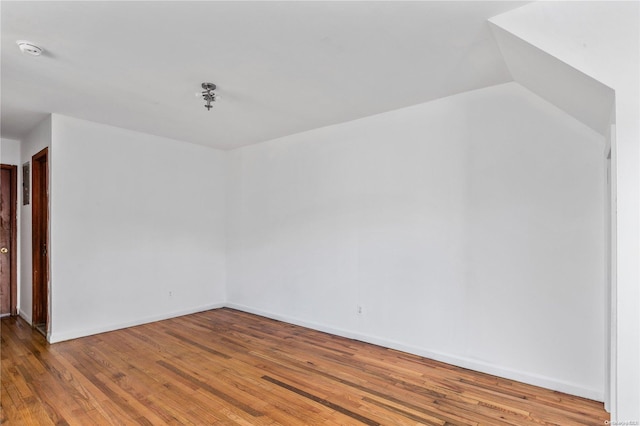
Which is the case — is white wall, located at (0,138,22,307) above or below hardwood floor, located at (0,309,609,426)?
above

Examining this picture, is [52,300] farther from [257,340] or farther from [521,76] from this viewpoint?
[521,76]

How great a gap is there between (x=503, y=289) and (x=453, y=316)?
0.53 metres

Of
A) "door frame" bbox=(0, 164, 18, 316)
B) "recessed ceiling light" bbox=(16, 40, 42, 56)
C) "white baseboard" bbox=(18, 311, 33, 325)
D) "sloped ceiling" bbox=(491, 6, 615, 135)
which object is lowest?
"white baseboard" bbox=(18, 311, 33, 325)

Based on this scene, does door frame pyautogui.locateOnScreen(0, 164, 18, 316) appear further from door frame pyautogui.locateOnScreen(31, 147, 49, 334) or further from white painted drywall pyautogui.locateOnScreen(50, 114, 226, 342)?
white painted drywall pyautogui.locateOnScreen(50, 114, 226, 342)

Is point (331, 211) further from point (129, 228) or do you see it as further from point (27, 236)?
point (27, 236)

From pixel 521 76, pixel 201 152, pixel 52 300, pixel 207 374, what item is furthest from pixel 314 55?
pixel 52 300

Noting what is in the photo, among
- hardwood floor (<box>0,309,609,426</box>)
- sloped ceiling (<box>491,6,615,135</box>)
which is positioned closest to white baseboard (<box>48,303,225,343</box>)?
hardwood floor (<box>0,309,609,426</box>)

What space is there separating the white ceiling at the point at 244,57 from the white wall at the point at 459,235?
1.33 ft

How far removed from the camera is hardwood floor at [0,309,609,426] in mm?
2314

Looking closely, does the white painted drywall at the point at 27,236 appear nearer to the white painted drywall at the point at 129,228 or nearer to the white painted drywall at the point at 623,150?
the white painted drywall at the point at 129,228

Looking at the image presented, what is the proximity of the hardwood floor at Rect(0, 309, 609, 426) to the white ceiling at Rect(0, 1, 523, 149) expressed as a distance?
2.55m

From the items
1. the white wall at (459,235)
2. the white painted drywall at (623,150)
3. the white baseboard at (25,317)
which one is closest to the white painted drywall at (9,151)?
the white baseboard at (25,317)

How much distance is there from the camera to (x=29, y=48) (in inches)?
88.8

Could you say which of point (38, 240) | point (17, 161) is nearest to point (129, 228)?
point (38, 240)
